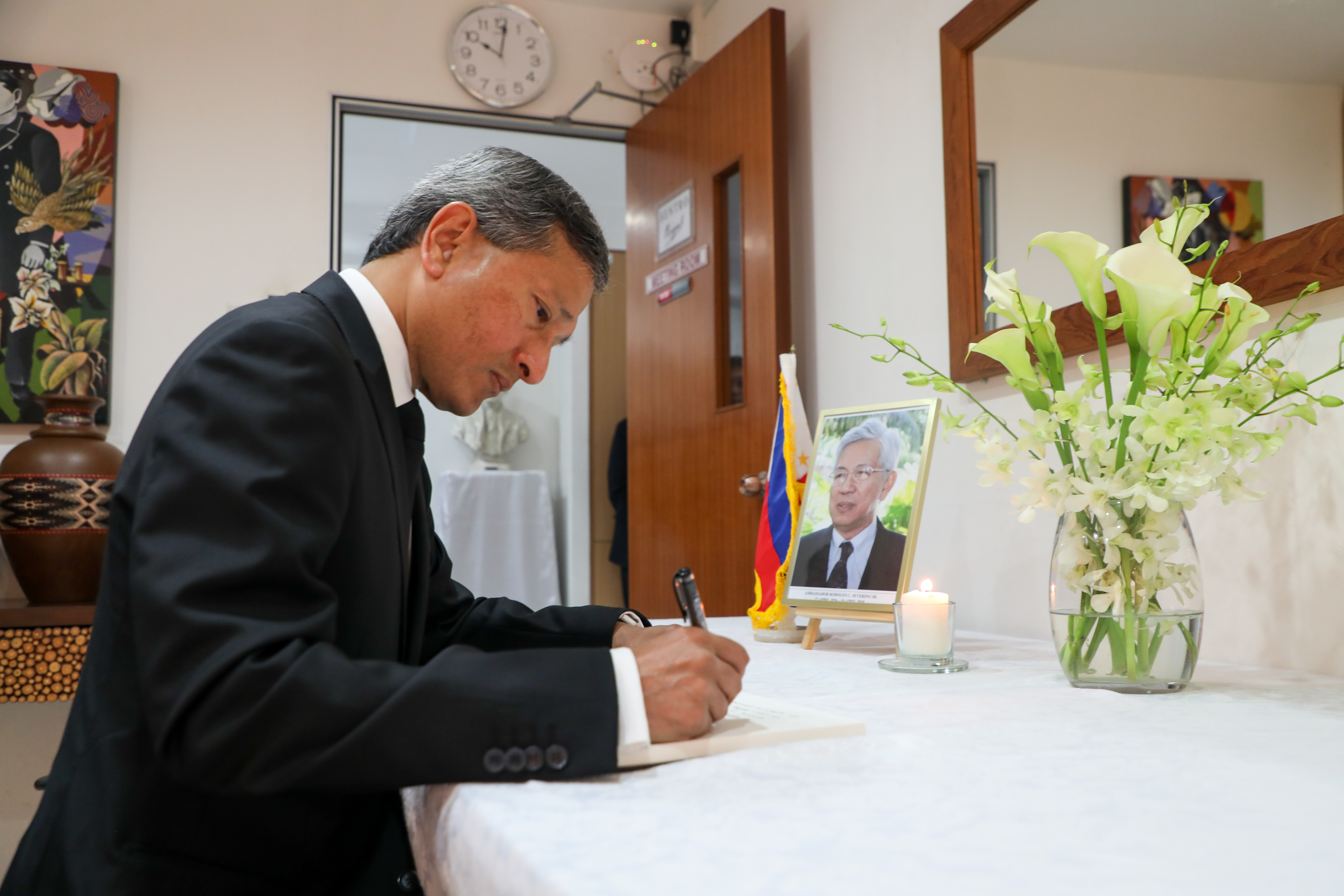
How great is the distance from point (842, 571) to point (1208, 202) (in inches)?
28.0

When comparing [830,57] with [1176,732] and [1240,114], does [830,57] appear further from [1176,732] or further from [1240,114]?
[1176,732]

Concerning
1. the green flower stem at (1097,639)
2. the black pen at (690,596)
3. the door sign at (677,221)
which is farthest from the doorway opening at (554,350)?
the green flower stem at (1097,639)

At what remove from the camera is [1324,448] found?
1.16 meters

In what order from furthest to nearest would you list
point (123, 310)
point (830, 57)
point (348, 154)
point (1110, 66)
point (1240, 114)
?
1. point (348, 154)
2. point (123, 310)
3. point (830, 57)
4. point (1110, 66)
5. point (1240, 114)

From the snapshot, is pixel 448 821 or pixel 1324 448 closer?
pixel 448 821

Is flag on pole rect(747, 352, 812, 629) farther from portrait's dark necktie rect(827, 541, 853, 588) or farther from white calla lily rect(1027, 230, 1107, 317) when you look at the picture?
white calla lily rect(1027, 230, 1107, 317)

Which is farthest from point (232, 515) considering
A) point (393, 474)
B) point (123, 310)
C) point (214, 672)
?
point (123, 310)

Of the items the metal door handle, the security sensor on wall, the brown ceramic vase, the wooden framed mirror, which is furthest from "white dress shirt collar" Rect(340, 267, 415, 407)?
the security sensor on wall

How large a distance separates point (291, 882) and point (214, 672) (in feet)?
0.81

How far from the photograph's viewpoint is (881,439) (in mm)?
1541

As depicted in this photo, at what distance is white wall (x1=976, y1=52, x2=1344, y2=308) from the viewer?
1.20m

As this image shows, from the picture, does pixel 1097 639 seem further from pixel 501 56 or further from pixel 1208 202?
pixel 501 56

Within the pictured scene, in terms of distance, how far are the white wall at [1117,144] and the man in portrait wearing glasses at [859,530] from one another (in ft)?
1.29

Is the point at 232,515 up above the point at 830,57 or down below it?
below
